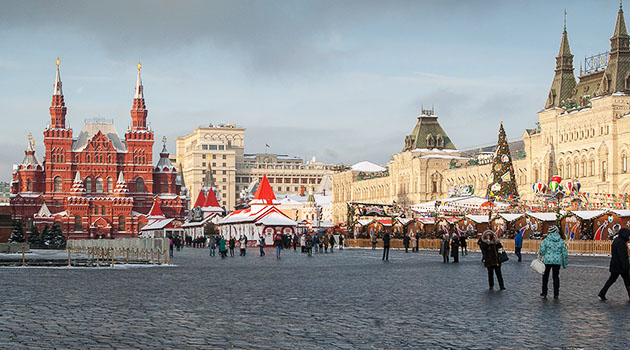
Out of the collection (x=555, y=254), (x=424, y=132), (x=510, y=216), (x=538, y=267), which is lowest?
(x=538, y=267)

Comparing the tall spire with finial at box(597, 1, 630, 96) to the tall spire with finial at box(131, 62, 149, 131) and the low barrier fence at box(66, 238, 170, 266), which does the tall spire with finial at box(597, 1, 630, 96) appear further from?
the tall spire with finial at box(131, 62, 149, 131)

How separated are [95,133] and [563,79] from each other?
6107cm

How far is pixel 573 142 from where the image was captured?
7819 centimetres

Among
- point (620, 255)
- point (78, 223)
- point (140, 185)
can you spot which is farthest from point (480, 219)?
point (140, 185)

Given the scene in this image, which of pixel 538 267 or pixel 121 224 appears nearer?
pixel 538 267

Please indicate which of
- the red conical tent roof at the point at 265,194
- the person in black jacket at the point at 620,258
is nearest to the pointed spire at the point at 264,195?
the red conical tent roof at the point at 265,194

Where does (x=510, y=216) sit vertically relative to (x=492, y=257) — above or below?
above

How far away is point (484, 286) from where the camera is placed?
2081 centimetres

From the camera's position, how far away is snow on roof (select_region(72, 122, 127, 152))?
113 m

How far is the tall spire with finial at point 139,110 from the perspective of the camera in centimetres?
11325

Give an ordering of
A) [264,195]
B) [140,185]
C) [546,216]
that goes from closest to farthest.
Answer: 1. [546,216]
2. [264,195]
3. [140,185]

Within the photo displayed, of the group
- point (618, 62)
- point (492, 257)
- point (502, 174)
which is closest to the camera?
point (492, 257)

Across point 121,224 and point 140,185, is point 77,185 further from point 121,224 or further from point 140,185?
point 140,185

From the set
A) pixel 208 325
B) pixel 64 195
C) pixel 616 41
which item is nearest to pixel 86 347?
pixel 208 325
